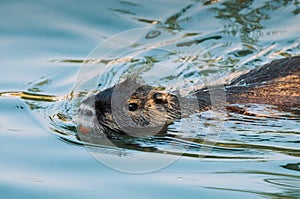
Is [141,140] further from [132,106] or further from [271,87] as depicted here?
[271,87]

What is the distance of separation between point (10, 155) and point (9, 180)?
450mm

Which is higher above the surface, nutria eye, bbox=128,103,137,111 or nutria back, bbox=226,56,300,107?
nutria back, bbox=226,56,300,107

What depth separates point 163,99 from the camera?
15.3 ft

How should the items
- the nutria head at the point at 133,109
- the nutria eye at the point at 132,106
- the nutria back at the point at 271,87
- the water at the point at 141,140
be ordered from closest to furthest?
1. the water at the point at 141,140
2. the nutria head at the point at 133,109
3. the nutria eye at the point at 132,106
4. the nutria back at the point at 271,87

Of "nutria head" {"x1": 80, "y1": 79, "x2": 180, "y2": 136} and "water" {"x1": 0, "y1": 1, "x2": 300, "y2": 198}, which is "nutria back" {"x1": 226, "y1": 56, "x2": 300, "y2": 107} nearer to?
"water" {"x1": 0, "y1": 1, "x2": 300, "y2": 198}

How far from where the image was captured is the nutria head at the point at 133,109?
4320mm

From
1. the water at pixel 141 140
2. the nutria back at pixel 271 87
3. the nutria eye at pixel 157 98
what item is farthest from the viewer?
the nutria back at pixel 271 87

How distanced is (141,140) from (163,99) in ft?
1.34

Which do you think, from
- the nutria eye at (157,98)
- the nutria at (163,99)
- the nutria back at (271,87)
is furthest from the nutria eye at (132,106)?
the nutria back at (271,87)

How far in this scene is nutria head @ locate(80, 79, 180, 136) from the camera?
4.32 meters

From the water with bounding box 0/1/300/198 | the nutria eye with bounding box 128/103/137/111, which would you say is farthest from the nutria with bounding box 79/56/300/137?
the water with bounding box 0/1/300/198

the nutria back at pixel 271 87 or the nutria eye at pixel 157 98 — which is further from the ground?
the nutria back at pixel 271 87

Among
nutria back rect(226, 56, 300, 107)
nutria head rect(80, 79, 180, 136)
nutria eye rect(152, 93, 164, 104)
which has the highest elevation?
nutria back rect(226, 56, 300, 107)

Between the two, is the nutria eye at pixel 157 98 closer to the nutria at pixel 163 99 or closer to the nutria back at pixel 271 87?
the nutria at pixel 163 99
